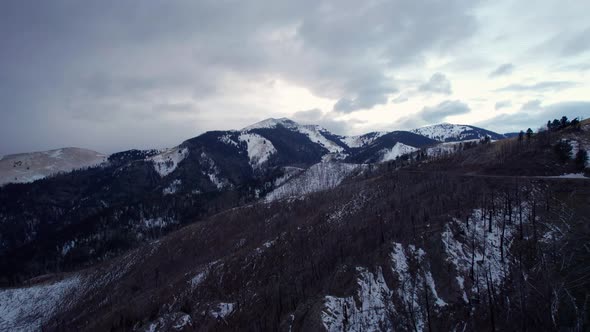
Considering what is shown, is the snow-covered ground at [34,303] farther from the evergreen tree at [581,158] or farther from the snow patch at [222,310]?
the evergreen tree at [581,158]

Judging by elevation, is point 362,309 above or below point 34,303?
above

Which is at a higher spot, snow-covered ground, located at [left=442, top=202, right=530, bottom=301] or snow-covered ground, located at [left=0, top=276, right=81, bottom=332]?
snow-covered ground, located at [left=442, top=202, right=530, bottom=301]

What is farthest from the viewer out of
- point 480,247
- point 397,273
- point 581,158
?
point 581,158

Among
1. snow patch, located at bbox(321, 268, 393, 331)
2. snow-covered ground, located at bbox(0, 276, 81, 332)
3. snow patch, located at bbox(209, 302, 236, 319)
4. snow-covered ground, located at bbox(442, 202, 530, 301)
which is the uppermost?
snow-covered ground, located at bbox(442, 202, 530, 301)

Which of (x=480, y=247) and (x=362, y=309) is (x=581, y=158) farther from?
(x=362, y=309)

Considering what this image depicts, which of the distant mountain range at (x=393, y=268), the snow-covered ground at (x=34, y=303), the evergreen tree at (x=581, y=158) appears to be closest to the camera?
the distant mountain range at (x=393, y=268)

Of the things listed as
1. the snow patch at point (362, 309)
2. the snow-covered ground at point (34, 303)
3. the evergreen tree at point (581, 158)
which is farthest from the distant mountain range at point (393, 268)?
the snow-covered ground at point (34, 303)

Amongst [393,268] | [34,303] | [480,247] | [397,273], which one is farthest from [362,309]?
[34,303]

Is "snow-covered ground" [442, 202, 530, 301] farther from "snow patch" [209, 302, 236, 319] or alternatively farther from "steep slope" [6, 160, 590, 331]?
"snow patch" [209, 302, 236, 319]

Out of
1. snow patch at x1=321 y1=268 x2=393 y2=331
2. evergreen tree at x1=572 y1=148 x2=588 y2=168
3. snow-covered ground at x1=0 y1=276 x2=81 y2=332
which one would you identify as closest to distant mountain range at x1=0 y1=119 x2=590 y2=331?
snow patch at x1=321 y1=268 x2=393 y2=331

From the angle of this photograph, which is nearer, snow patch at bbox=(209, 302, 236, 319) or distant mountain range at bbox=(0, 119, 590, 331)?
distant mountain range at bbox=(0, 119, 590, 331)

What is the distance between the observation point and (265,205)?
19050 cm

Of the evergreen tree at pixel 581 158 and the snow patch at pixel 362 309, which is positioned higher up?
the evergreen tree at pixel 581 158

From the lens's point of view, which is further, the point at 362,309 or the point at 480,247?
the point at 480,247
